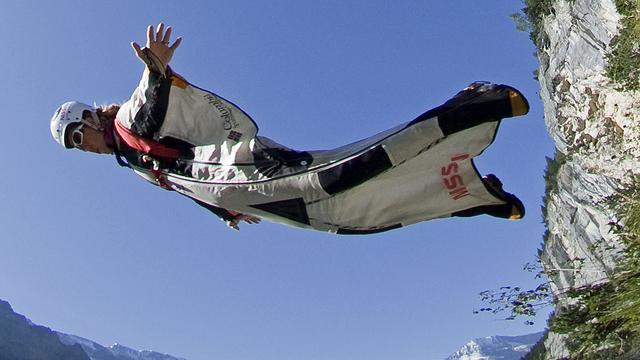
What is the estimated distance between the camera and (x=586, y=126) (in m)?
19.3

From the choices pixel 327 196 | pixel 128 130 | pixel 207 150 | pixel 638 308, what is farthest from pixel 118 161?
pixel 638 308

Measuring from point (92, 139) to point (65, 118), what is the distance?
0.22m

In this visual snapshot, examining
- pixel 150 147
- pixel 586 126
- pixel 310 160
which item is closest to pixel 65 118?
pixel 150 147

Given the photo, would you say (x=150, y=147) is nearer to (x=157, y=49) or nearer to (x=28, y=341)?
(x=157, y=49)

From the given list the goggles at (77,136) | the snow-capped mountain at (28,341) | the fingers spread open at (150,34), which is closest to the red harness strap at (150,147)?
the goggles at (77,136)

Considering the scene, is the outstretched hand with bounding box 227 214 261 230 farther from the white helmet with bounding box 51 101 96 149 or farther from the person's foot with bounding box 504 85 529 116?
the person's foot with bounding box 504 85 529 116

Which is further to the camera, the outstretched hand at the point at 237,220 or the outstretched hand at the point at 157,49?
the outstretched hand at the point at 237,220

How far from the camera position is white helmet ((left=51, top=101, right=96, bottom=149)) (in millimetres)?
3666

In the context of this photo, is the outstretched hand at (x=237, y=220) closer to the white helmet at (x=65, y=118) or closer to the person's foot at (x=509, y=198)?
the white helmet at (x=65, y=118)

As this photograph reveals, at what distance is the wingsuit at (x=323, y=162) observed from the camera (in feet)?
9.39

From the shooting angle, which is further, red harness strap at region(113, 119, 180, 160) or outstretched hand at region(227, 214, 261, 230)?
outstretched hand at region(227, 214, 261, 230)

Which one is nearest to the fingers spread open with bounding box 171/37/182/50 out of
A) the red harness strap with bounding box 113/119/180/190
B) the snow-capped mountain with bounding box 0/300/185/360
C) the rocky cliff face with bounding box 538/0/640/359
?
the red harness strap with bounding box 113/119/180/190

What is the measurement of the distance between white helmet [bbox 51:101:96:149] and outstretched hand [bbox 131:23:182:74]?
2.58ft

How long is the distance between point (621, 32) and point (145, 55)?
14572 millimetres
